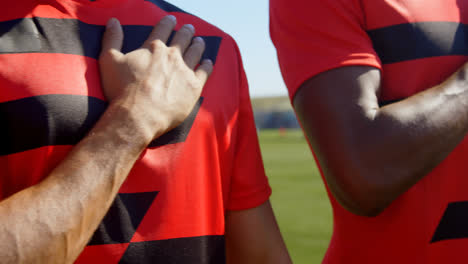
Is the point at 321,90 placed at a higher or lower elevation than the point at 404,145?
higher

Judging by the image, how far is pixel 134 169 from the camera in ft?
4.14

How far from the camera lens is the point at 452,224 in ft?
4.68

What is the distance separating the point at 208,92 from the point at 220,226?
1.16 feet

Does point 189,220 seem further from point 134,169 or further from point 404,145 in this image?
point 404,145

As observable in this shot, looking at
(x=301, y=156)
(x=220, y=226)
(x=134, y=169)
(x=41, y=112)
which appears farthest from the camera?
(x=301, y=156)

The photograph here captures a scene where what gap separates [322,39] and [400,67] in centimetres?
23

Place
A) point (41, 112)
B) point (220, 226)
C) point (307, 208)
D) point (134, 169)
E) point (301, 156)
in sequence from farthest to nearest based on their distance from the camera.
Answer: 1. point (301, 156)
2. point (307, 208)
3. point (220, 226)
4. point (134, 169)
5. point (41, 112)

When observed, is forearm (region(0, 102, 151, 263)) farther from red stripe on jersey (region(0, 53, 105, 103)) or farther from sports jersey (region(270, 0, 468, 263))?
sports jersey (region(270, 0, 468, 263))

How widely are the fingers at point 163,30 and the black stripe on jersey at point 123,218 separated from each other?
0.39m

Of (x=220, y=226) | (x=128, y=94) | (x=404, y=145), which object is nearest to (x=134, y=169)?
(x=128, y=94)

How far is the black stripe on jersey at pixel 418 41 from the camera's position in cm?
148

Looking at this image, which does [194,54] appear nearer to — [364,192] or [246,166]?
[246,166]

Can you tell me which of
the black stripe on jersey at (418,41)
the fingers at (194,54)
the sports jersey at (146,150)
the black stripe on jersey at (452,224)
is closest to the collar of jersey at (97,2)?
the sports jersey at (146,150)

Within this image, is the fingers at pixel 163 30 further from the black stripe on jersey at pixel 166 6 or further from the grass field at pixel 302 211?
the grass field at pixel 302 211
